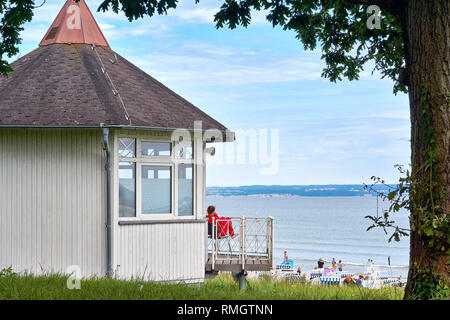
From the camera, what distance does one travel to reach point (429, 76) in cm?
862

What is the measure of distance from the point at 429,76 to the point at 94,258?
8016 millimetres

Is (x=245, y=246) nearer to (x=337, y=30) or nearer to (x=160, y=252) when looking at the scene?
(x=160, y=252)

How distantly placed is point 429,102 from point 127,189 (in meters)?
7.31

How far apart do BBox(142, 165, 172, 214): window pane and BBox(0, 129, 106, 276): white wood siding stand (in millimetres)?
958

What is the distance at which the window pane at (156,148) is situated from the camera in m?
13.9

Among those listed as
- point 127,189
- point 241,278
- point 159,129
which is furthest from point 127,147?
point 241,278

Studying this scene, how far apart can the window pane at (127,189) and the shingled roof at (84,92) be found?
101 centimetres

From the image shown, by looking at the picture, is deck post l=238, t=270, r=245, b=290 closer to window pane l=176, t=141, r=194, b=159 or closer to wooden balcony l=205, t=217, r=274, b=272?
wooden balcony l=205, t=217, r=274, b=272

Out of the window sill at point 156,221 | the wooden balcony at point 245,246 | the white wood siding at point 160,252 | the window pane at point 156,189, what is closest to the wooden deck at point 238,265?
the wooden balcony at point 245,246

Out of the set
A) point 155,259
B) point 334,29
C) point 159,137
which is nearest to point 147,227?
point 155,259

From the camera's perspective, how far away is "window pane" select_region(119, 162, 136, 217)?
13.8 metres

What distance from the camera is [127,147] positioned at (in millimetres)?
13750
